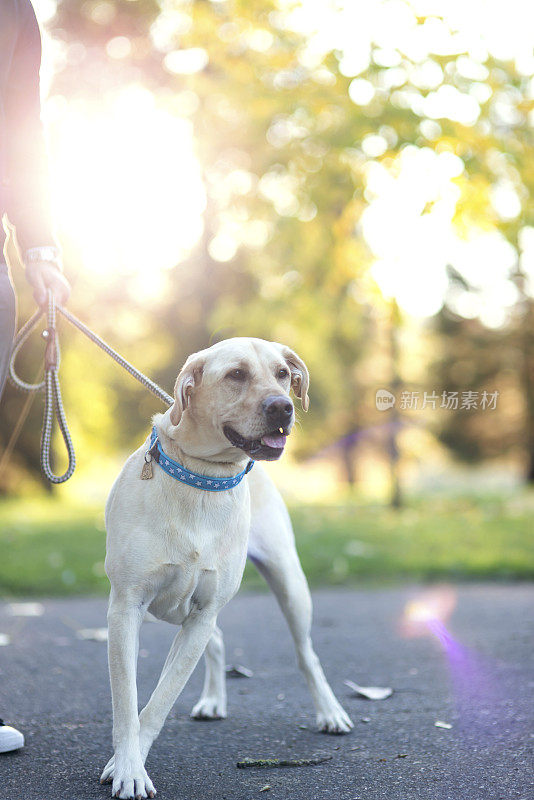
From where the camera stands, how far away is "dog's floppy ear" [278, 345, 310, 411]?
321 centimetres

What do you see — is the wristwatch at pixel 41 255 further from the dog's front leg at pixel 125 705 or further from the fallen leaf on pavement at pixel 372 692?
the fallen leaf on pavement at pixel 372 692

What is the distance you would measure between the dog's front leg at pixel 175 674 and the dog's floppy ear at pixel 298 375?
84cm

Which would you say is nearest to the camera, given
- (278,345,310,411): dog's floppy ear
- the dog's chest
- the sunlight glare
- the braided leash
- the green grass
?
the dog's chest

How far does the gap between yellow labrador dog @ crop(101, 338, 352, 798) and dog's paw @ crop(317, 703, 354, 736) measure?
864mm

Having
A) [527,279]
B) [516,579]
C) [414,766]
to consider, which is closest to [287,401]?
[414,766]

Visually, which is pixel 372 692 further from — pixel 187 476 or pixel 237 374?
pixel 237 374

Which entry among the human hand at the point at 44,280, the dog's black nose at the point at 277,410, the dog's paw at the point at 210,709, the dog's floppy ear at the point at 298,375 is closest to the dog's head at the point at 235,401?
the dog's black nose at the point at 277,410

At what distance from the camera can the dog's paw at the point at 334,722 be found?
3.56m

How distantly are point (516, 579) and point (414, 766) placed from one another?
4.69 m

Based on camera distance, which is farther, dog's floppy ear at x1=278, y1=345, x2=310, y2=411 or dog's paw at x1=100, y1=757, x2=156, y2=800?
dog's floppy ear at x1=278, y1=345, x2=310, y2=411

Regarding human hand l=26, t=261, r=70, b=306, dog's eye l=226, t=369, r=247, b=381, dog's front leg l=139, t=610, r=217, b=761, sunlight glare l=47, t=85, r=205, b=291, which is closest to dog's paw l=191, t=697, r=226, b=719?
dog's front leg l=139, t=610, r=217, b=761

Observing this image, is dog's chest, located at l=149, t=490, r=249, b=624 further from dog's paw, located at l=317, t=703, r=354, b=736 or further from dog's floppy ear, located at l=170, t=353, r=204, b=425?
dog's paw, located at l=317, t=703, r=354, b=736

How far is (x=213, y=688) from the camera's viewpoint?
382 cm

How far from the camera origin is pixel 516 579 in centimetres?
750
